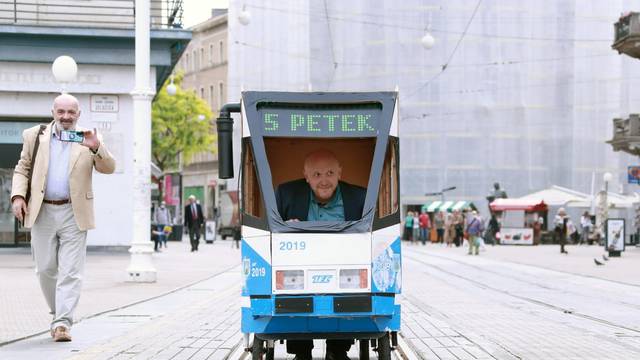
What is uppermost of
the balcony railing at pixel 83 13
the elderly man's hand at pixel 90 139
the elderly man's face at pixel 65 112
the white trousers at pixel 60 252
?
the balcony railing at pixel 83 13

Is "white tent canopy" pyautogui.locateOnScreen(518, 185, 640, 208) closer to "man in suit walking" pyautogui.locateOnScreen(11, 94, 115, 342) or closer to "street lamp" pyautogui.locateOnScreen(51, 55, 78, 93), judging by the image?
"street lamp" pyautogui.locateOnScreen(51, 55, 78, 93)

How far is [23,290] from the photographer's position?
1636cm

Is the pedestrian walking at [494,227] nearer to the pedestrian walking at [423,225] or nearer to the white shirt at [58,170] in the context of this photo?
the pedestrian walking at [423,225]

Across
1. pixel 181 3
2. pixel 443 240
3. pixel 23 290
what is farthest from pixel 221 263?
pixel 443 240

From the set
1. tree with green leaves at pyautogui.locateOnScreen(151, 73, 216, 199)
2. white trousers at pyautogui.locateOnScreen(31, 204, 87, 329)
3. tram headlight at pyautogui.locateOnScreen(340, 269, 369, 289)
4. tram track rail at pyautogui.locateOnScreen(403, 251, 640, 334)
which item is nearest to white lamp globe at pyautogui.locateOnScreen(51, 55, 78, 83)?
tram track rail at pyautogui.locateOnScreen(403, 251, 640, 334)

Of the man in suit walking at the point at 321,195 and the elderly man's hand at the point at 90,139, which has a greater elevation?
the elderly man's hand at the point at 90,139

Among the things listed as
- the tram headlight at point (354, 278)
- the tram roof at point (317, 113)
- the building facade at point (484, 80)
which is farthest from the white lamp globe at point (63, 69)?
the building facade at point (484, 80)

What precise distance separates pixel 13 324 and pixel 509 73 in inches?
1862

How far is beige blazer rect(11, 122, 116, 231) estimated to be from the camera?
31.9ft

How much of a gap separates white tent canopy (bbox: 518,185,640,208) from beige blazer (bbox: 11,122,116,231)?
45.6m

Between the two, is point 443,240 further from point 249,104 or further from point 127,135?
point 249,104

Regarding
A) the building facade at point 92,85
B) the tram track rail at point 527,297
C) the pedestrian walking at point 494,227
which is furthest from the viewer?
the pedestrian walking at point 494,227

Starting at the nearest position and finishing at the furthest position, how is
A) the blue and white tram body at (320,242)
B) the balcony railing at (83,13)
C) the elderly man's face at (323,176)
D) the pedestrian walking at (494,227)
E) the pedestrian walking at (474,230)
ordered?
1. the blue and white tram body at (320,242)
2. the elderly man's face at (323,176)
3. the balcony railing at (83,13)
4. the pedestrian walking at (474,230)
5. the pedestrian walking at (494,227)

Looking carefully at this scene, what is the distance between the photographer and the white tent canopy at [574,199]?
177 feet
